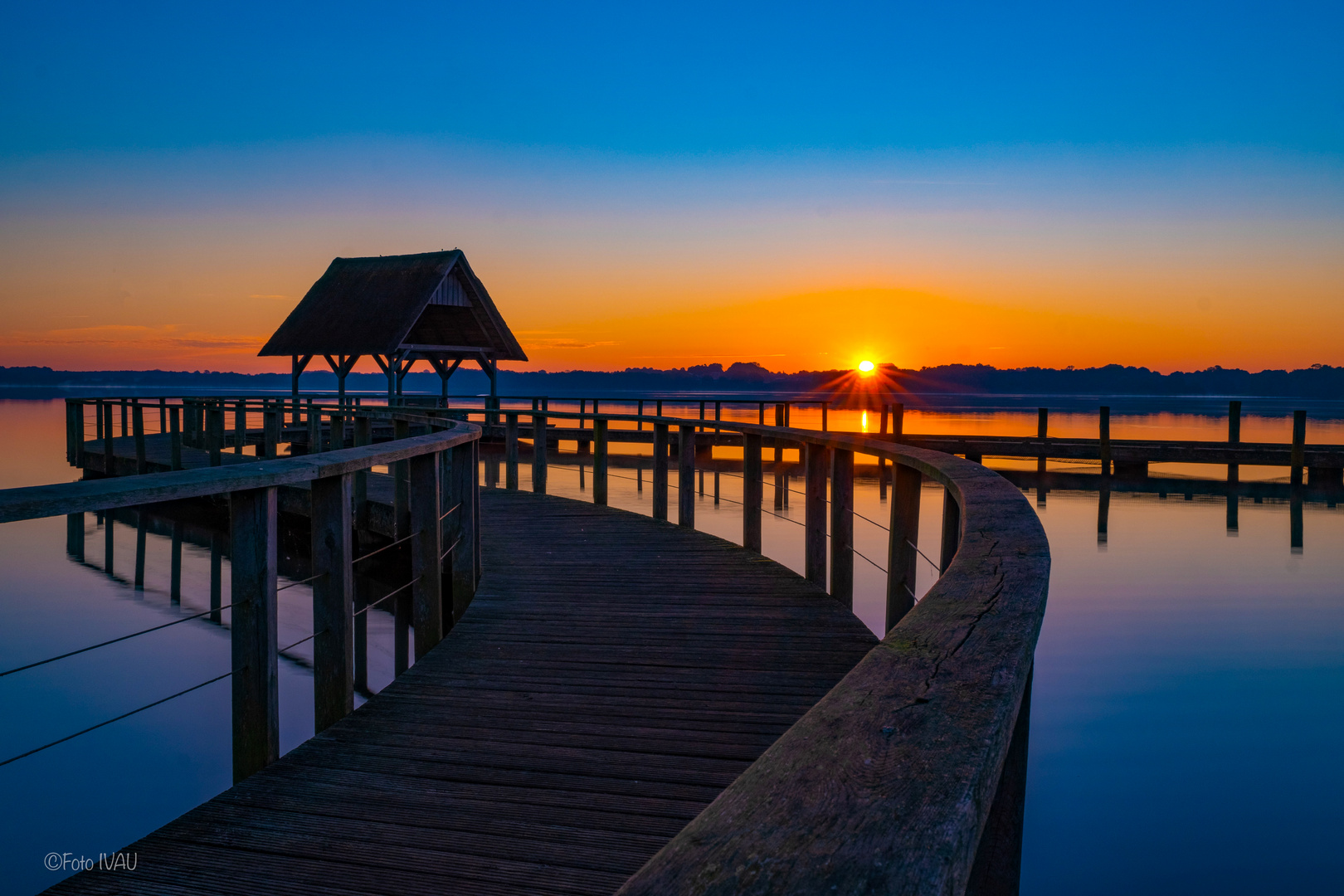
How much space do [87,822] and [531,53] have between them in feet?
44.9

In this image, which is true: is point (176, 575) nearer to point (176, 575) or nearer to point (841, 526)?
point (176, 575)

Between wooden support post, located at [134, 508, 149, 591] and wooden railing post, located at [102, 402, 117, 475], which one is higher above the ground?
wooden railing post, located at [102, 402, 117, 475]

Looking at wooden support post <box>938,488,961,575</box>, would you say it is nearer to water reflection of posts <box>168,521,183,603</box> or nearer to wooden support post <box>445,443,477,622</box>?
wooden support post <box>445,443,477,622</box>

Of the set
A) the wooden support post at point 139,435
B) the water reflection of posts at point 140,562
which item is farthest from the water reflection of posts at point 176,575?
the wooden support post at point 139,435

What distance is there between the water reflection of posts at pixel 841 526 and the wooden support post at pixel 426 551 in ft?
7.59

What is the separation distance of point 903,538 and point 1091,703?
430 cm

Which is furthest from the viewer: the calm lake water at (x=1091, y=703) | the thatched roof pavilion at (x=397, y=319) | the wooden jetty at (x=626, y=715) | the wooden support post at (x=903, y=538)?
the thatched roof pavilion at (x=397, y=319)

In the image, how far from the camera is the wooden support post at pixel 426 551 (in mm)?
3809

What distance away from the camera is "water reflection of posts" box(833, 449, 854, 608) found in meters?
4.93

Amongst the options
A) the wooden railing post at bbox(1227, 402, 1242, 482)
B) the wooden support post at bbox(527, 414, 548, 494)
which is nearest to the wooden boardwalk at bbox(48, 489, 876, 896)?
the wooden support post at bbox(527, 414, 548, 494)

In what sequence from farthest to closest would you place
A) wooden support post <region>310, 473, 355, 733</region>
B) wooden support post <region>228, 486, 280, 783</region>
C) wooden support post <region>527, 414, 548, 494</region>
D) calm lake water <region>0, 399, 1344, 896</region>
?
wooden support post <region>527, 414, 548, 494</region> < calm lake water <region>0, 399, 1344, 896</region> < wooden support post <region>310, 473, 355, 733</region> < wooden support post <region>228, 486, 280, 783</region>

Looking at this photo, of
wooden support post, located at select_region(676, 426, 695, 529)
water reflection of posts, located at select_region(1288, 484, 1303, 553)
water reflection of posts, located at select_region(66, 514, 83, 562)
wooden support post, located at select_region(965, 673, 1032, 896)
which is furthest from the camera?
water reflection of posts, located at select_region(1288, 484, 1303, 553)

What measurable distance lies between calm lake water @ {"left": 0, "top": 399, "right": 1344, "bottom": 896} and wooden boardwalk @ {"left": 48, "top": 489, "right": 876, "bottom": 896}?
2387 mm

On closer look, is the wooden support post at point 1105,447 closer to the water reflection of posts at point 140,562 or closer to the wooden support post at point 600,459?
the wooden support post at point 600,459
